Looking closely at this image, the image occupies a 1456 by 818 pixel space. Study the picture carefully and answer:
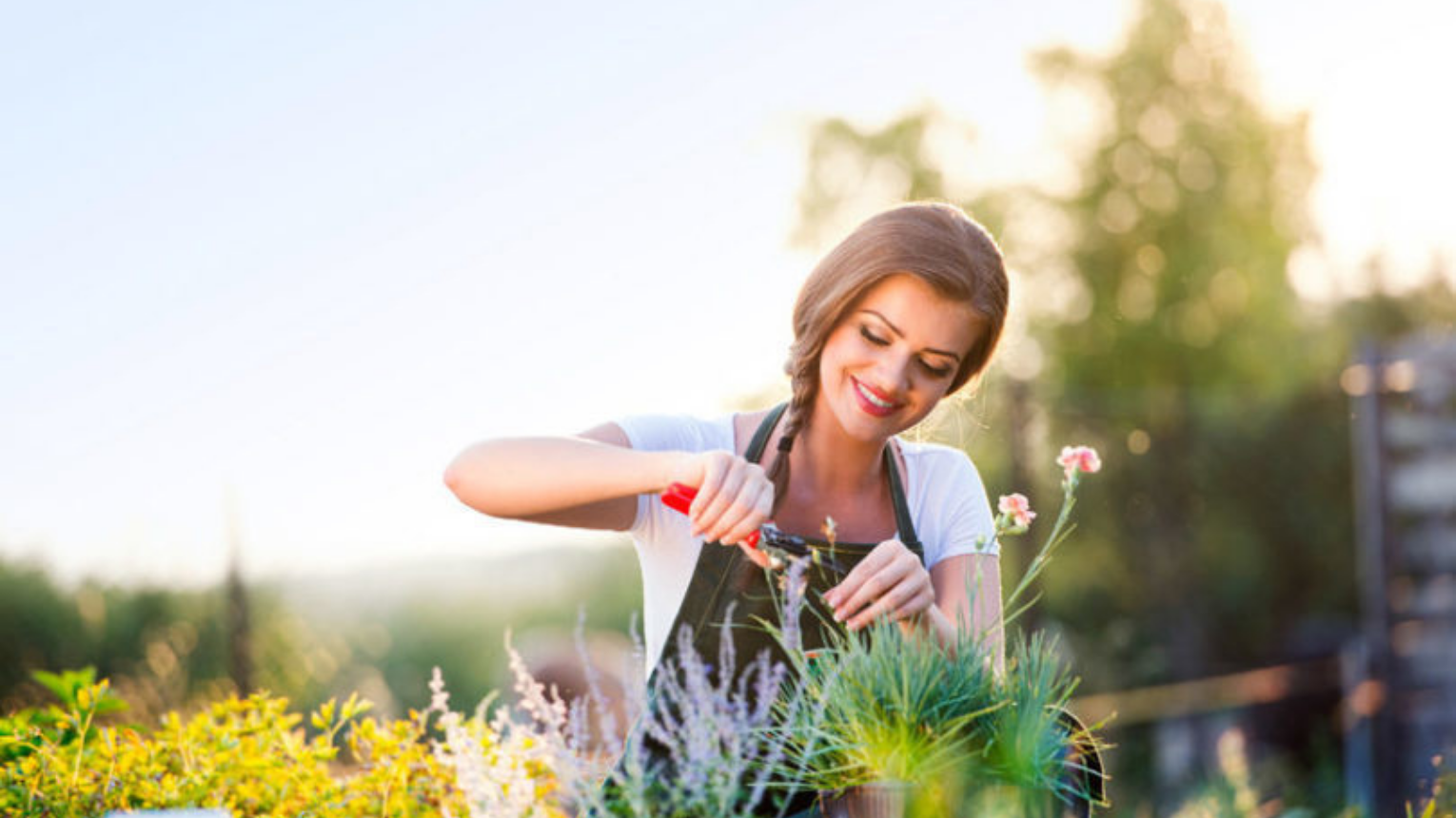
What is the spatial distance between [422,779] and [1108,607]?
9196 mm

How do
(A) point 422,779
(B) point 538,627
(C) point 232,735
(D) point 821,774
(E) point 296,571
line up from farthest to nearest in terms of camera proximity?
(B) point 538,627
(E) point 296,571
(C) point 232,735
(A) point 422,779
(D) point 821,774

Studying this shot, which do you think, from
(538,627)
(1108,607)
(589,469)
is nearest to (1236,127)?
(1108,607)

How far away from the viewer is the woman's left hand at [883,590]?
1.97 metres

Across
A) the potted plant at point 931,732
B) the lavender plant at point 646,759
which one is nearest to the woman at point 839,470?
the potted plant at point 931,732

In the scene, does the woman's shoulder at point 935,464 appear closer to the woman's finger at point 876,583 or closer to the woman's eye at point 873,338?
the woman's eye at point 873,338

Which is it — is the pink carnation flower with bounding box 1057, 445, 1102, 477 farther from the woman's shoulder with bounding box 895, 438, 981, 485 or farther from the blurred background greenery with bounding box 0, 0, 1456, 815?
the blurred background greenery with bounding box 0, 0, 1456, 815

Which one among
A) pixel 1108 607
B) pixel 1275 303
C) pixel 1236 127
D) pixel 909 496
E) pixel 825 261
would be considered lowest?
pixel 1108 607

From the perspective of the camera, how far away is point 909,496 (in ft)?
9.41

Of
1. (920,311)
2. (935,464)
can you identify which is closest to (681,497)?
(920,311)

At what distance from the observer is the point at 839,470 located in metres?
2.81

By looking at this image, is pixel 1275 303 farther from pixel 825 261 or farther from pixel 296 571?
pixel 825 261

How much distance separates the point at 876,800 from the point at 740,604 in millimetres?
898

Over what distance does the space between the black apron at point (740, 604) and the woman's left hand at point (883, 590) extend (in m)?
0.39

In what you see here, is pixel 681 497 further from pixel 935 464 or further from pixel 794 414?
pixel 935 464
